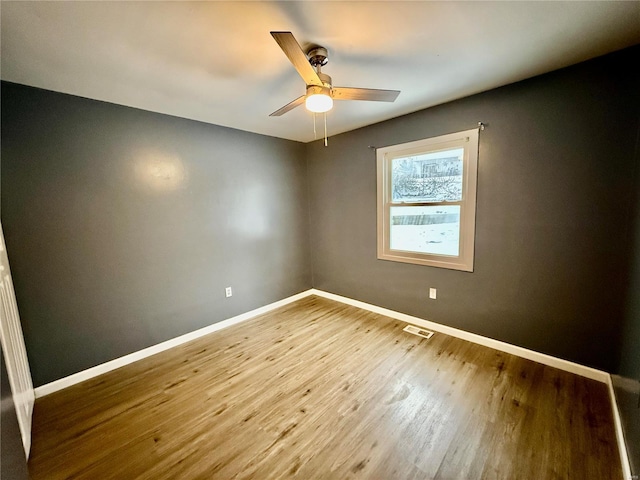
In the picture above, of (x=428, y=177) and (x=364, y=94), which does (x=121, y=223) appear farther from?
(x=428, y=177)

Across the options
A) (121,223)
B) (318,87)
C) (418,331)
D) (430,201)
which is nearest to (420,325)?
(418,331)

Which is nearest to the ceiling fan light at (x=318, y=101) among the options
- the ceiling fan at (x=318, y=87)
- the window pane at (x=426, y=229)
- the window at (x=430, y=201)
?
the ceiling fan at (x=318, y=87)

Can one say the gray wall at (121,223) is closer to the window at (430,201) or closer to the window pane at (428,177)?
the window at (430,201)

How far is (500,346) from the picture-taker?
240cm

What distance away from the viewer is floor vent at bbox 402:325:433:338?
2.73 metres

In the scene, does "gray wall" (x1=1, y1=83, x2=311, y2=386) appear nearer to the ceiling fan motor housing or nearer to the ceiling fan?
the ceiling fan

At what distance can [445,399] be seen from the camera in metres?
1.84

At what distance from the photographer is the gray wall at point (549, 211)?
5.88ft

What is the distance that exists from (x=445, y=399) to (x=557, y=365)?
3.64ft

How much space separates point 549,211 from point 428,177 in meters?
1.08

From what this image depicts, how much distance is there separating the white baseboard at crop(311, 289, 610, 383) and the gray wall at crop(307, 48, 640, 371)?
0.17 ft

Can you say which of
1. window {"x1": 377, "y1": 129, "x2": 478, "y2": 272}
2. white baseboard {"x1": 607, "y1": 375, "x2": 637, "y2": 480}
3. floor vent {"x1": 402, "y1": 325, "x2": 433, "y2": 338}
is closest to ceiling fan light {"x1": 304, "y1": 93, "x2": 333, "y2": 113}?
window {"x1": 377, "y1": 129, "x2": 478, "y2": 272}

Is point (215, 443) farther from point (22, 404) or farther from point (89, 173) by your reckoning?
point (89, 173)

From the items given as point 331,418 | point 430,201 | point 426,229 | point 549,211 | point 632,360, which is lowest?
point 331,418
